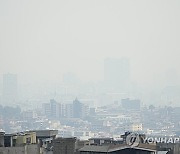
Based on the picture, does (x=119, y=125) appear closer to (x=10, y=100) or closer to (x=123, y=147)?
(x=10, y=100)

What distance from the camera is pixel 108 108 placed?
157500mm

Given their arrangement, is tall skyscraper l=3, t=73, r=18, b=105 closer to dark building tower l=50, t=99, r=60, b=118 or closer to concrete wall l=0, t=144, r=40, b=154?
dark building tower l=50, t=99, r=60, b=118

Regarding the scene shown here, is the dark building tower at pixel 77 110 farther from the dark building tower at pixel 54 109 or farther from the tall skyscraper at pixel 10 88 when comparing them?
the tall skyscraper at pixel 10 88

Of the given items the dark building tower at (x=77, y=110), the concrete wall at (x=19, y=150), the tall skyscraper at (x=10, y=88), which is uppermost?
the tall skyscraper at (x=10, y=88)

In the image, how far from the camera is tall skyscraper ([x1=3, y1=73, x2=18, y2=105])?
166275mm

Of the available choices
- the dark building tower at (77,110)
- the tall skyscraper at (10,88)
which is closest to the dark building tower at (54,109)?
the dark building tower at (77,110)

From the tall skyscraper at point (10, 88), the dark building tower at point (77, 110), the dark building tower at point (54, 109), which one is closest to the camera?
the dark building tower at point (77, 110)

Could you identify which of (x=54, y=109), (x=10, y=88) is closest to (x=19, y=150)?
(x=54, y=109)

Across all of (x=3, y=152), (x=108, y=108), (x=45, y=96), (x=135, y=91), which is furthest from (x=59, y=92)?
(x=3, y=152)

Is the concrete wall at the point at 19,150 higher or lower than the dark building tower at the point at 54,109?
lower

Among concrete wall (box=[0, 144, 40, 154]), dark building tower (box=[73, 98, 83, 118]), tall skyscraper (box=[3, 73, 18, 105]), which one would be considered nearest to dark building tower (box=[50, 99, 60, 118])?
dark building tower (box=[73, 98, 83, 118])

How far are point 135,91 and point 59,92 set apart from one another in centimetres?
2135

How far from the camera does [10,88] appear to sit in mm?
174500

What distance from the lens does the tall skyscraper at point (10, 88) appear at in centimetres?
16627
